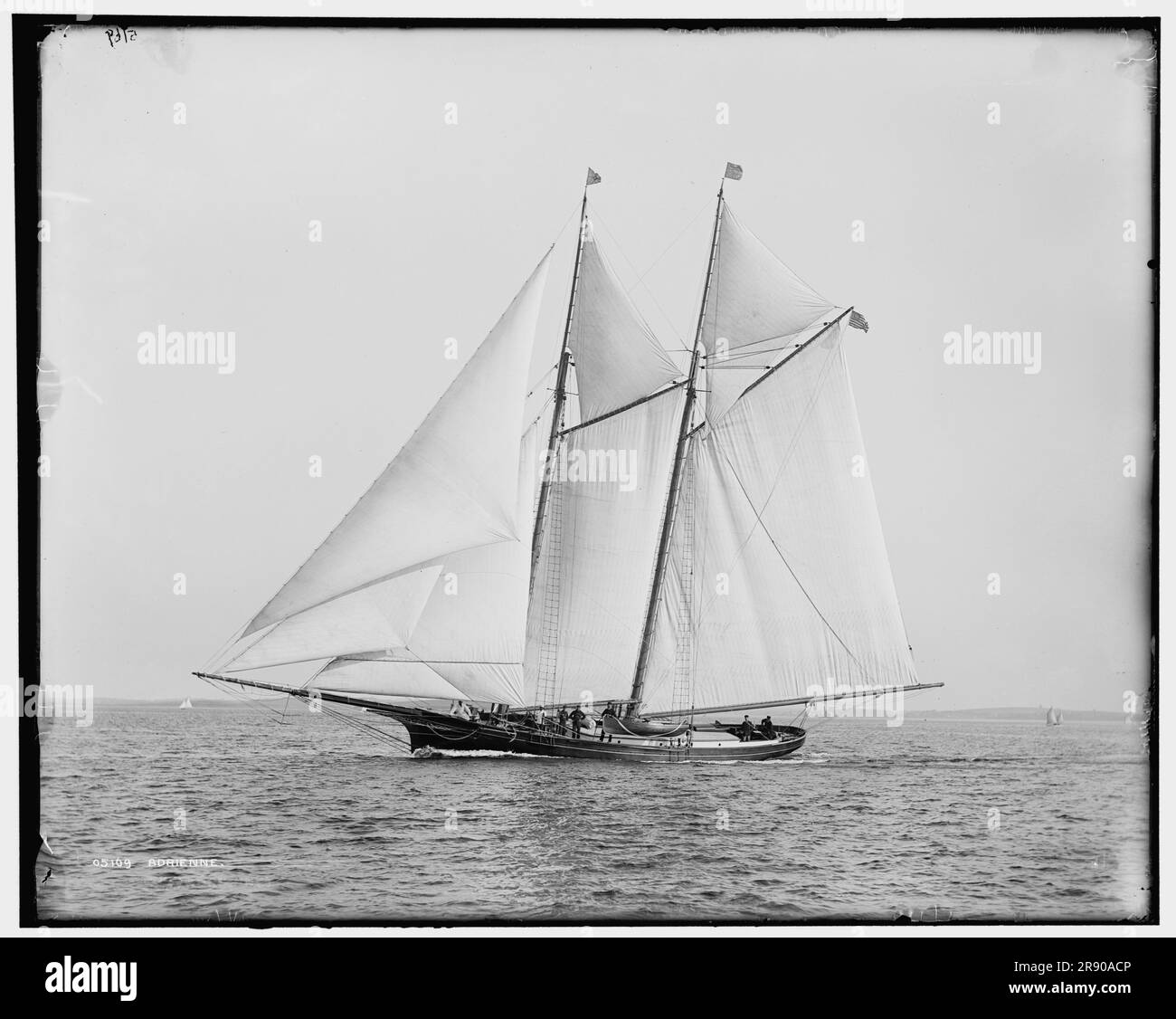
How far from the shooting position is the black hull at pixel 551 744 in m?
19.0

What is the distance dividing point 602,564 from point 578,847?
21.9 ft

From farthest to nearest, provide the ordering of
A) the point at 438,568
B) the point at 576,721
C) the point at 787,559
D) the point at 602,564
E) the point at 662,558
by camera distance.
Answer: the point at 662,558, the point at 576,721, the point at 602,564, the point at 787,559, the point at 438,568

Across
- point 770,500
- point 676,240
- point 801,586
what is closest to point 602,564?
point 770,500

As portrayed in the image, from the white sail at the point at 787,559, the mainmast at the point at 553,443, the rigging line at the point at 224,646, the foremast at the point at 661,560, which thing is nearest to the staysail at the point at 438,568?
the rigging line at the point at 224,646

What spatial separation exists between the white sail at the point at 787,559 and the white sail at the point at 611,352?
70.2 inches

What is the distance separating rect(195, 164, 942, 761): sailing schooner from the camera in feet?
43.4

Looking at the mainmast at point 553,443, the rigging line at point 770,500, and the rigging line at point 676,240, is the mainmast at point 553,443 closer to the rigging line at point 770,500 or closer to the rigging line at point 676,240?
the rigging line at point 676,240

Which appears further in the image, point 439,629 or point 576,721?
point 576,721

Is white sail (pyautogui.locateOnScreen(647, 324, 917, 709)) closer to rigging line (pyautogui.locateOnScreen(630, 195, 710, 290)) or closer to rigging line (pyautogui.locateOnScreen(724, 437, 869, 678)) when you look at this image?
rigging line (pyautogui.locateOnScreen(724, 437, 869, 678))

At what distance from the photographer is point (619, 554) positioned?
18297 millimetres

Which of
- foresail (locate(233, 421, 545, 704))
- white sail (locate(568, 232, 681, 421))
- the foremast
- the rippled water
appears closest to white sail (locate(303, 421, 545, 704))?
foresail (locate(233, 421, 545, 704))

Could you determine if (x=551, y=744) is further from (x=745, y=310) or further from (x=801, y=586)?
(x=745, y=310)
